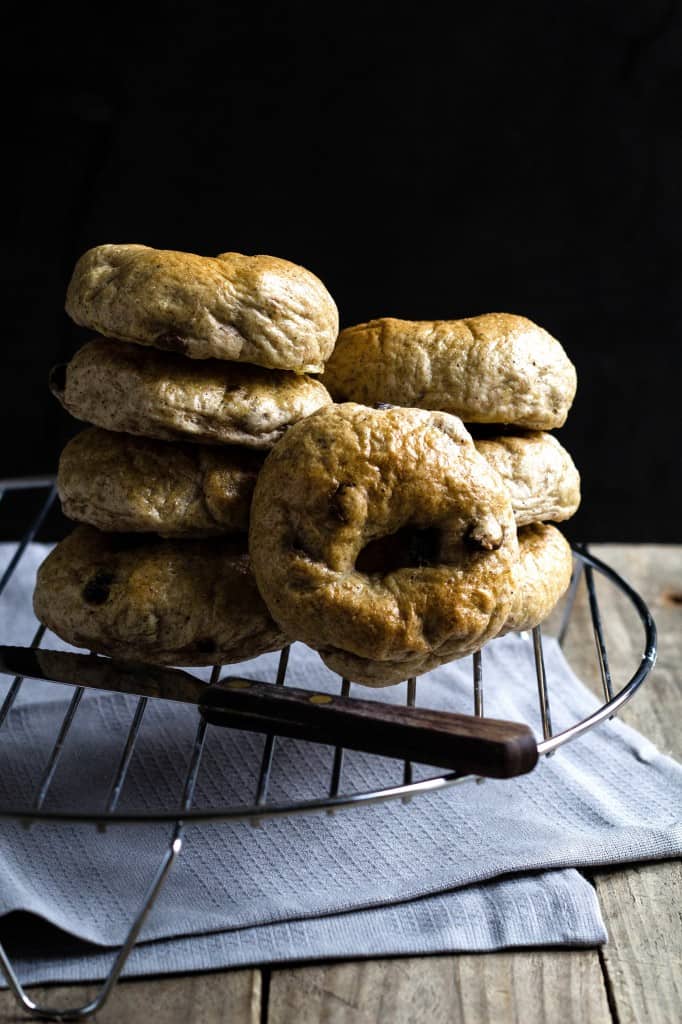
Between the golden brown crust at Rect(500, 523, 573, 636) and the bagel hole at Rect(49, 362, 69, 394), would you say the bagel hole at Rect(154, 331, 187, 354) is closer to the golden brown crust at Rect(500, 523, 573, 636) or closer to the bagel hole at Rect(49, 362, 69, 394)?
the bagel hole at Rect(49, 362, 69, 394)

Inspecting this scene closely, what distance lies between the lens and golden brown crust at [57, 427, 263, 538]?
1.51 meters

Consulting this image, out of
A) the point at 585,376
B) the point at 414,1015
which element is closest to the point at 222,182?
the point at 585,376

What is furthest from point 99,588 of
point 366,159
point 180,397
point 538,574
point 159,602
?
point 366,159

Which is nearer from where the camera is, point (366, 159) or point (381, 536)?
point (381, 536)

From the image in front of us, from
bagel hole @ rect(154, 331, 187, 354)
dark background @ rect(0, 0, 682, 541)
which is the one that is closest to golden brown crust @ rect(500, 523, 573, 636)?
bagel hole @ rect(154, 331, 187, 354)

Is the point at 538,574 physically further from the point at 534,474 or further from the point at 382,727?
the point at 382,727

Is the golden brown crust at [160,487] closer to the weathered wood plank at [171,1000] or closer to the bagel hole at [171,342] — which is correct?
the bagel hole at [171,342]

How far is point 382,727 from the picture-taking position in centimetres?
127

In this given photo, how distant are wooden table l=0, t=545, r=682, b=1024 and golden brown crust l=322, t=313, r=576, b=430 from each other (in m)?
0.77

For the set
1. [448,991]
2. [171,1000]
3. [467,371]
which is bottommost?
[171,1000]

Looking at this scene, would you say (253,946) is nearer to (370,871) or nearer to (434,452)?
(370,871)

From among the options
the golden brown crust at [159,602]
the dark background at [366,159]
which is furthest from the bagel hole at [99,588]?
the dark background at [366,159]

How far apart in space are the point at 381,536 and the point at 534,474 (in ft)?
1.09

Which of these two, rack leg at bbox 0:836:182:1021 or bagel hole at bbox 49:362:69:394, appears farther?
bagel hole at bbox 49:362:69:394
